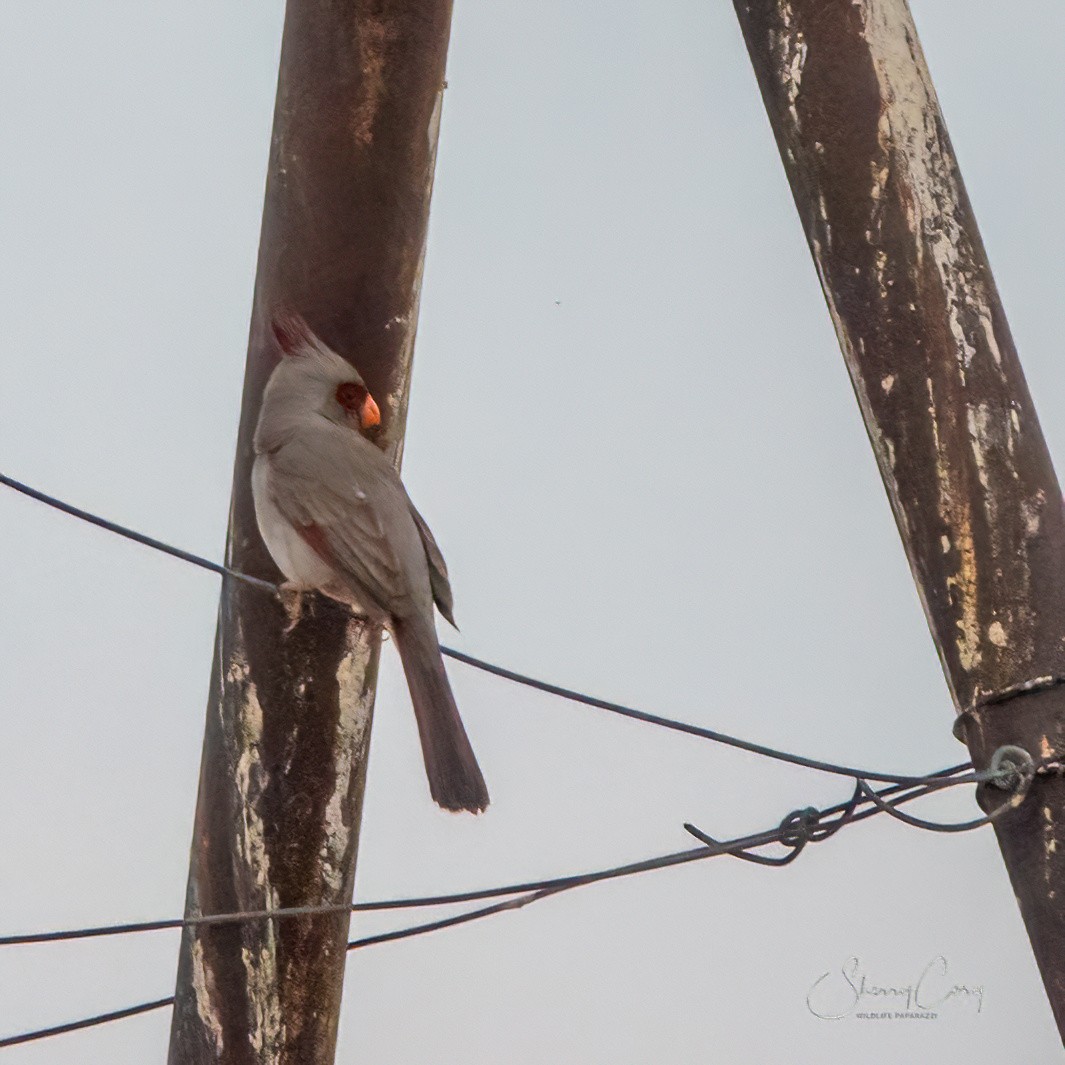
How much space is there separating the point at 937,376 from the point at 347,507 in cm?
131

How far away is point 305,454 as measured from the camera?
11.0ft

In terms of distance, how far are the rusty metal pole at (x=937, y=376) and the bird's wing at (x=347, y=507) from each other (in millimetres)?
1067

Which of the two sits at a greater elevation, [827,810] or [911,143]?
[911,143]

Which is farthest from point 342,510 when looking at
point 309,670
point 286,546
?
point 309,670

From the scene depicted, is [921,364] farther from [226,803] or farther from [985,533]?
[226,803]

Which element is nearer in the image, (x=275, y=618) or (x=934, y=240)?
(x=934, y=240)

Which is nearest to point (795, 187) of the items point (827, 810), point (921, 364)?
point (921, 364)

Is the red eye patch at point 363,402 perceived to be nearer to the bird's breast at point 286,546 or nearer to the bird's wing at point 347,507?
the bird's wing at point 347,507

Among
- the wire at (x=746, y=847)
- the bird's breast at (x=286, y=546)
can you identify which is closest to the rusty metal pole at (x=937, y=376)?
the wire at (x=746, y=847)

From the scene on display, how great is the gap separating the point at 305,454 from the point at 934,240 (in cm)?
143

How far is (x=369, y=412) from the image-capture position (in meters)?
3.26

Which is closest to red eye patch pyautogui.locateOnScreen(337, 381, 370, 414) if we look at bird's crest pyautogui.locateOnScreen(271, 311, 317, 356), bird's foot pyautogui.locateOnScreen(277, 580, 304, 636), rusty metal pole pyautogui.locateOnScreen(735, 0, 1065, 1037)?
bird's crest pyautogui.locateOnScreen(271, 311, 317, 356)

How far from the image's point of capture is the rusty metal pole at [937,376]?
250 centimetres

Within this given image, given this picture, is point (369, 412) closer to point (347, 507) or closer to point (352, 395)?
point (352, 395)
